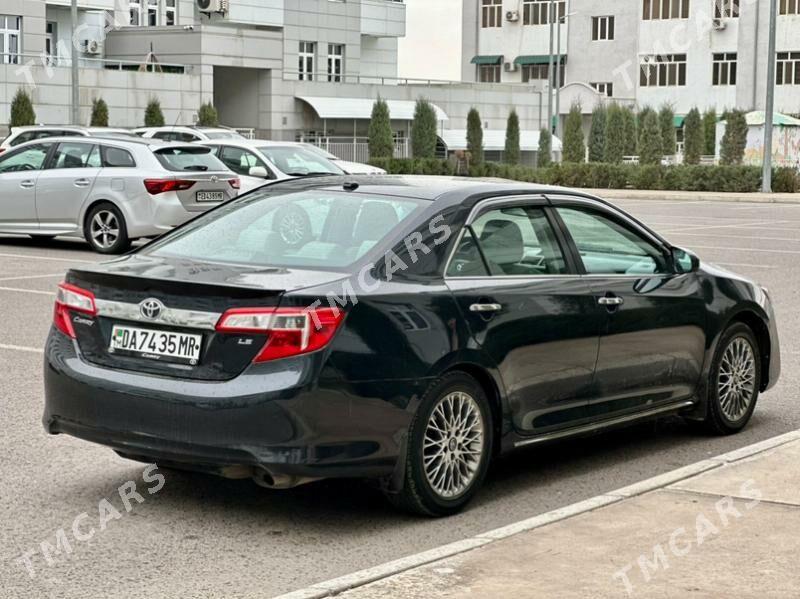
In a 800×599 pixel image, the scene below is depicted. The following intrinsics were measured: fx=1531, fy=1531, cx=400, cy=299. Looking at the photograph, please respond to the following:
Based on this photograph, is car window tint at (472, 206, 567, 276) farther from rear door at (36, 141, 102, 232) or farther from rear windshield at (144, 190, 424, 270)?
rear door at (36, 141, 102, 232)

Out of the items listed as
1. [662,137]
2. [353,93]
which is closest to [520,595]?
[662,137]

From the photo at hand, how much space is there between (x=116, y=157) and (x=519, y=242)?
45.4 feet

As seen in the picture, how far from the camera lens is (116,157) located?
793 inches

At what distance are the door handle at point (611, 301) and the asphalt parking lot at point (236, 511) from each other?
0.83m

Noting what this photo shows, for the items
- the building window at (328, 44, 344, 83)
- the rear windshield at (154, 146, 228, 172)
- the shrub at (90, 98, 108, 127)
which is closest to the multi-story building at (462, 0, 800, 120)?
the building window at (328, 44, 344, 83)

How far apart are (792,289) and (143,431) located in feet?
36.0

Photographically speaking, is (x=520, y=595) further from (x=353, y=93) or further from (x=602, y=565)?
(x=353, y=93)

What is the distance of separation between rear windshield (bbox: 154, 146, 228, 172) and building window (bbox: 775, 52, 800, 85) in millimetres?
72088

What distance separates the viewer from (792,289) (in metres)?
15.8

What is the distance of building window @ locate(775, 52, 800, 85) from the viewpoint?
8831 centimetres

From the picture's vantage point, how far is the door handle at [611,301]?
7281mm

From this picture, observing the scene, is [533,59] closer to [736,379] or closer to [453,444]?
[736,379]

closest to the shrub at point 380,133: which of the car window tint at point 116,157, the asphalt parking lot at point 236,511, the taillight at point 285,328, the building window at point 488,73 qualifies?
the building window at point 488,73

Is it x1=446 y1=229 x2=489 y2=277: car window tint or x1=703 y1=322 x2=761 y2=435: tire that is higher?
x1=446 y1=229 x2=489 y2=277: car window tint
